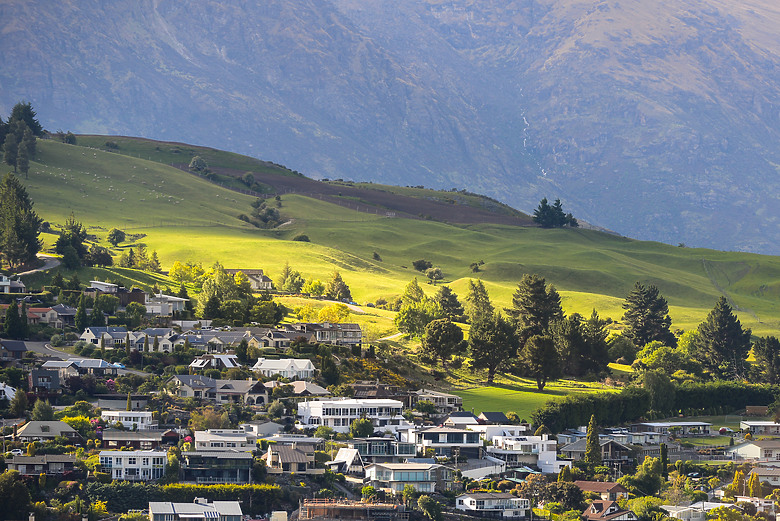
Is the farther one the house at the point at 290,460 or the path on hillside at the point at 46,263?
the path on hillside at the point at 46,263

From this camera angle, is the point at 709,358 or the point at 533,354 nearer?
the point at 533,354

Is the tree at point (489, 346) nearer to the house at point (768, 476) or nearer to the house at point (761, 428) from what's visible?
the house at point (761, 428)

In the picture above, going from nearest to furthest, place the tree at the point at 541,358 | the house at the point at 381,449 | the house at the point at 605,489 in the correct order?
the house at the point at 605,489 → the house at the point at 381,449 → the tree at the point at 541,358

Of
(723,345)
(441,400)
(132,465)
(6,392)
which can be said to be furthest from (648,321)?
(132,465)

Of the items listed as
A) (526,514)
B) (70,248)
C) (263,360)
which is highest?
(70,248)

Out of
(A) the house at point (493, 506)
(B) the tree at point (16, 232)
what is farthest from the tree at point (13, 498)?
(B) the tree at point (16, 232)

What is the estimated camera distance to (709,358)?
154375 millimetres

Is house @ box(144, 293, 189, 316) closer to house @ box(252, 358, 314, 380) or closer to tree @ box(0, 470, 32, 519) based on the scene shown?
house @ box(252, 358, 314, 380)

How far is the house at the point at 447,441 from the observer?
10606cm

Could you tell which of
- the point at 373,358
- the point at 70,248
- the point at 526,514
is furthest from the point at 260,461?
the point at 70,248

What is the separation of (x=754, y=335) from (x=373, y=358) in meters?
70.6

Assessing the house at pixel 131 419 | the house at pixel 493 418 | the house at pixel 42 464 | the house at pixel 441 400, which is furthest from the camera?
the house at pixel 441 400

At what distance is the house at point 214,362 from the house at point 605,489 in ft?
114

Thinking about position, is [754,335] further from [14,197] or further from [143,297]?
[14,197]
